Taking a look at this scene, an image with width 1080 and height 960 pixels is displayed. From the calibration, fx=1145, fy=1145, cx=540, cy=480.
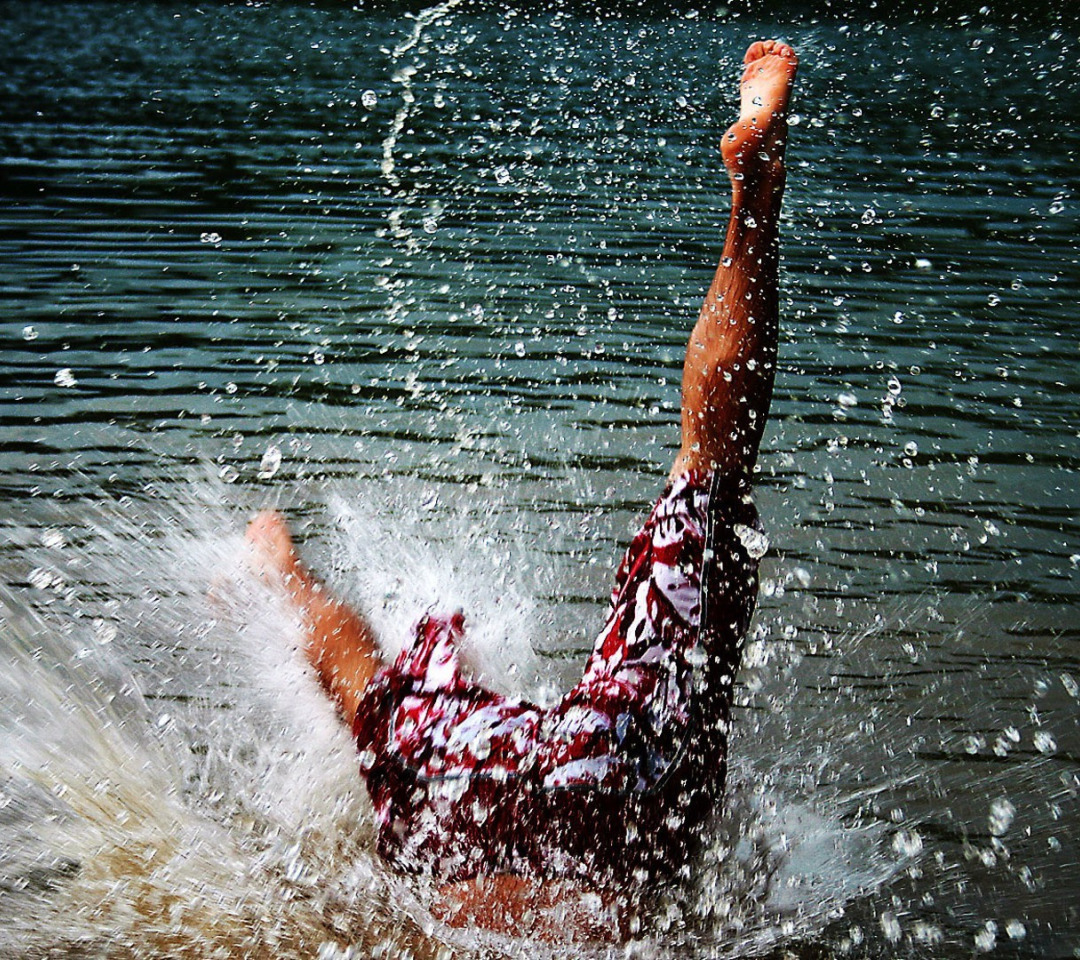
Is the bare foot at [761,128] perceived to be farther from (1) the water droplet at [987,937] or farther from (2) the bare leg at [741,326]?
(1) the water droplet at [987,937]

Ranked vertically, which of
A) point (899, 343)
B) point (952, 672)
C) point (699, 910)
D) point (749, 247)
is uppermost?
point (749, 247)

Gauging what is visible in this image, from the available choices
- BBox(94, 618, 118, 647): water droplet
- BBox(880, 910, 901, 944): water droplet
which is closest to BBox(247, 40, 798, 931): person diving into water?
BBox(880, 910, 901, 944): water droplet

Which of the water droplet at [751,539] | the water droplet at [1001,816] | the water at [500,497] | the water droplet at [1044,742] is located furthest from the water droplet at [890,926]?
the water droplet at [751,539]

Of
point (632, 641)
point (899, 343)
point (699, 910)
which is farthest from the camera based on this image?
point (899, 343)

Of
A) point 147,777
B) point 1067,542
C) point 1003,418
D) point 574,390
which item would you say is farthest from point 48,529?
point 1003,418

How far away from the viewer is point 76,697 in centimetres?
415

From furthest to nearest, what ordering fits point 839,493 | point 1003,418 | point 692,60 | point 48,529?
point 692,60, point 1003,418, point 839,493, point 48,529

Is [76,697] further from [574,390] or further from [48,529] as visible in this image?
[574,390]

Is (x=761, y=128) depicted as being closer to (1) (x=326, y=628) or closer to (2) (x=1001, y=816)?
(1) (x=326, y=628)

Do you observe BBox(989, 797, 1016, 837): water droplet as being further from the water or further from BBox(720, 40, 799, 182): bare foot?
BBox(720, 40, 799, 182): bare foot

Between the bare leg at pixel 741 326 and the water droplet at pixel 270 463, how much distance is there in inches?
131

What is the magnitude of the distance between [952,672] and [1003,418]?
2.96 metres

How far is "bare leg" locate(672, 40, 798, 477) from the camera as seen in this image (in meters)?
3.05

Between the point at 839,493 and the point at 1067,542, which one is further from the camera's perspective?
the point at 839,493
